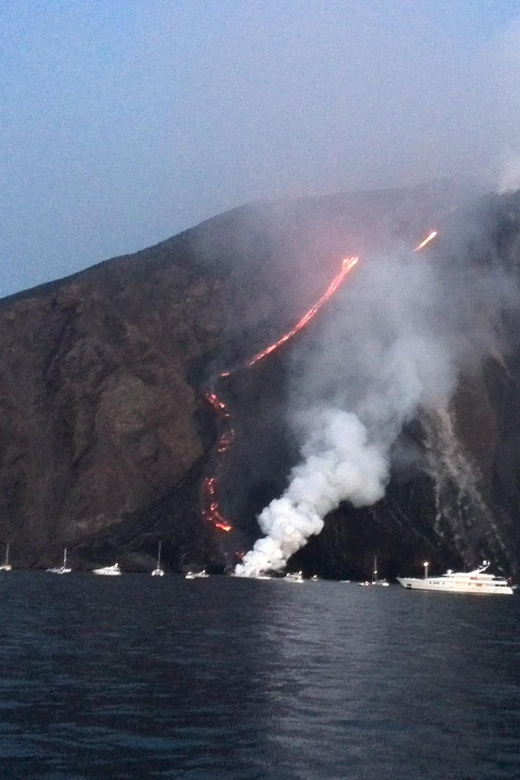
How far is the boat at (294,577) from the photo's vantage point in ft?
381

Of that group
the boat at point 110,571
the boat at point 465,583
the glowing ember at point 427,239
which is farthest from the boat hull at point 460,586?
the glowing ember at point 427,239

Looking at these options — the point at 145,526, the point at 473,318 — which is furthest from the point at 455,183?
the point at 145,526

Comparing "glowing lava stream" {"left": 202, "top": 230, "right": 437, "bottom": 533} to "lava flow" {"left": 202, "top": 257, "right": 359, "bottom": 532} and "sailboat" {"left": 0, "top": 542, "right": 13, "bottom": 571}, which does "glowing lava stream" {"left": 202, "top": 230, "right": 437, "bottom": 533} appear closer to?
"lava flow" {"left": 202, "top": 257, "right": 359, "bottom": 532}

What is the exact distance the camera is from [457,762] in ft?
80.0

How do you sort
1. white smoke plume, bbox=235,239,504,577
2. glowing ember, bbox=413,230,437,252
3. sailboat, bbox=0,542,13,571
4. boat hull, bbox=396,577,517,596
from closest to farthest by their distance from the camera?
boat hull, bbox=396,577,517,596
white smoke plume, bbox=235,239,504,577
sailboat, bbox=0,542,13,571
glowing ember, bbox=413,230,437,252

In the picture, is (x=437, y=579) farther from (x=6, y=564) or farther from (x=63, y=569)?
(x=6, y=564)

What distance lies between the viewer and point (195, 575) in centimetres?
11275

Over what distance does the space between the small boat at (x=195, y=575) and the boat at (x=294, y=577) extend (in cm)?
892

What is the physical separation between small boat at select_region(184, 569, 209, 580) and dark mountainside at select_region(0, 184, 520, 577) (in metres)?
2.28

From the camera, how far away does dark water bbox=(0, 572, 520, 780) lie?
23.5 m

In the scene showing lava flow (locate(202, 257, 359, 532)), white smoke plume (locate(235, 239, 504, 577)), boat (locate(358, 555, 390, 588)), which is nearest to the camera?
boat (locate(358, 555, 390, 588))

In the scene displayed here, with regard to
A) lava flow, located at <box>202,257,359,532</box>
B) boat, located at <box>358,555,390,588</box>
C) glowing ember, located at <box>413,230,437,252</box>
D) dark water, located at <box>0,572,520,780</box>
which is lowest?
dark water, located at <box>0,572,520,780</box>

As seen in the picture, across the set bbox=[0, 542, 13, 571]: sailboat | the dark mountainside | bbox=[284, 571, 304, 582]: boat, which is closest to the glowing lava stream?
the dark mountainside

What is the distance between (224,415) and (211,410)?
3200 mm
